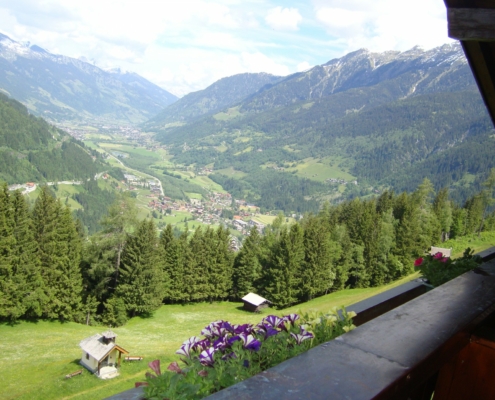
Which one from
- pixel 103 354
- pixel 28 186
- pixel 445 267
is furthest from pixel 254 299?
pixel 28 186

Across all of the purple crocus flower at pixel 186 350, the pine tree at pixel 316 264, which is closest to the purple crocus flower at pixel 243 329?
the purple crocus flower at pixel 186 350

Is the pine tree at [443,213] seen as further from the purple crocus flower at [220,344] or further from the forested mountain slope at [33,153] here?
the forested mountain slope at [33,153]

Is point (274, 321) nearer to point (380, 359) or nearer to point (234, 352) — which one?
point (234, 352)

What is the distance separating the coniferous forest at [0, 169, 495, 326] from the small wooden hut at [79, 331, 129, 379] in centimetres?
948

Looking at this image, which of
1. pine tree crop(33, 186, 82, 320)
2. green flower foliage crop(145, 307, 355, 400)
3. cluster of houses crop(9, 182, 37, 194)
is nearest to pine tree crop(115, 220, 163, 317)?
pine tree crop(33, 186, 82, 320)

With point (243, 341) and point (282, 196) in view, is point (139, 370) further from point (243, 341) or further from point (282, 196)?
point (282, 196)

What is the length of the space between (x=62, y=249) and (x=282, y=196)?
555ft

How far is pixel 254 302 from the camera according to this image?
33.8 m

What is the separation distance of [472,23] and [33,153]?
6443 inches

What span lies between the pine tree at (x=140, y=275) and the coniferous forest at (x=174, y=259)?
0.08 m

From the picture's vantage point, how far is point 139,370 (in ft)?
63.0

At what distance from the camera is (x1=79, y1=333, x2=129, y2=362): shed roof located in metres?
18.2

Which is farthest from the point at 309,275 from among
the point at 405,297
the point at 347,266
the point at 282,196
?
the point at 282,196

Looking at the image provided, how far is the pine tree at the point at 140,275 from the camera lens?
30859 mm
